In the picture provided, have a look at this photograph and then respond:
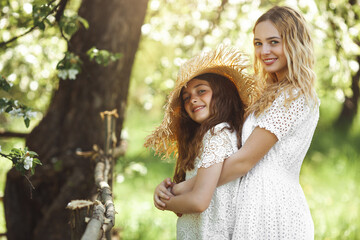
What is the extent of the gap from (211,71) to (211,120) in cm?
31

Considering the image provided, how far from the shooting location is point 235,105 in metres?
2.39

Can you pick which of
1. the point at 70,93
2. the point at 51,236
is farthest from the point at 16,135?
the point at 51,236

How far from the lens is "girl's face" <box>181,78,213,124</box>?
2311mm

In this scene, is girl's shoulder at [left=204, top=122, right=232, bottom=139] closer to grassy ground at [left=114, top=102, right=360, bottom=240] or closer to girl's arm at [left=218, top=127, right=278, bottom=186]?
girl's arm at [left=218, top=127, right=278, bottom=186]

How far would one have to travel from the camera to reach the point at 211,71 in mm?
2379

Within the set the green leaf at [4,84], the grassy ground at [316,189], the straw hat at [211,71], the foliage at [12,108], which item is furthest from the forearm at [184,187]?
the grassy ground at [316,189]

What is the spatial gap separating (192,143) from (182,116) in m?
0.24

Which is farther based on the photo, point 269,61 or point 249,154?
point 269,61

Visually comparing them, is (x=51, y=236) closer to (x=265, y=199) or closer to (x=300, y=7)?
(x=265, y=199)

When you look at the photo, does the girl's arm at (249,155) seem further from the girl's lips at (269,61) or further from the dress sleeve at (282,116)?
the girl's lips at (269,61)

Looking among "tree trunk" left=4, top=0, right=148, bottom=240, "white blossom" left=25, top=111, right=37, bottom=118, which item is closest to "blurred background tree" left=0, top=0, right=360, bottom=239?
"tree trunk" left=4, top=0, right=148, bottom=240

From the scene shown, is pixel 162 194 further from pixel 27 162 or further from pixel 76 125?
pixel 76 125

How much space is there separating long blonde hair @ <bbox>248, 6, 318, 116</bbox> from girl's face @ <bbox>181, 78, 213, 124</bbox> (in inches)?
10.0

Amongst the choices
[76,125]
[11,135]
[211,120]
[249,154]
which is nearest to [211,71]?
[211,120]
